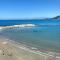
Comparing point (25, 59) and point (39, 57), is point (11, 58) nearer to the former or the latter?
point (25, 59)

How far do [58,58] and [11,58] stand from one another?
147 inches

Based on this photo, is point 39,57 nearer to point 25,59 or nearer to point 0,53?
point 25,59

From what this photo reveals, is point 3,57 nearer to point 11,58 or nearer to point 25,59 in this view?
point 11,58

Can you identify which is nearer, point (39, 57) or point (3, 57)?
point (3, 57)

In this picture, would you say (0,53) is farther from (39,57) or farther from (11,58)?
(39,57)

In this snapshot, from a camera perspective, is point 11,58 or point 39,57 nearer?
point 11,58

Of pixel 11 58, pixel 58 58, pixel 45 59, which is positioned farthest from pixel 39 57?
pixel 11 58

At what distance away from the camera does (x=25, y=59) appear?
1197cm

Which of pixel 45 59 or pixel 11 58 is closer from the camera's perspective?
pixel 11 58

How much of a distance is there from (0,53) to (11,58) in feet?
4.45

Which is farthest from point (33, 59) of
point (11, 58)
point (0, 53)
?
point (0, 53)

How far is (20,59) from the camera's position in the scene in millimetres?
11805

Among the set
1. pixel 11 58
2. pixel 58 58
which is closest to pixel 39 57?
pixel 58 58

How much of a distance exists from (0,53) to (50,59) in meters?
3.94
